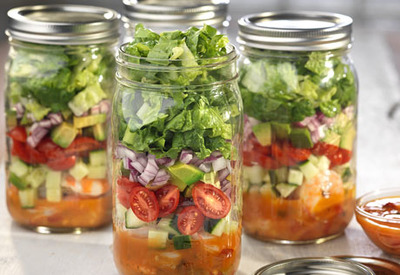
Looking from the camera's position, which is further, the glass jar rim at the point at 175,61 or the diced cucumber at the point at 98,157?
the diced cucumber at the point at 98,157

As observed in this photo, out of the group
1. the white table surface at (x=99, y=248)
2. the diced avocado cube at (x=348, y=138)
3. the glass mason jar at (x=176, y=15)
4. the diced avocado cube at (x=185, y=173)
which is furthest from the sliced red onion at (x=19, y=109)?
the diced avocado cube at (x=348, y=138)

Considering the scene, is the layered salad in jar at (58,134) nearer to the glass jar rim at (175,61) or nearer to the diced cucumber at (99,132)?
the diced cucumber at (99,132)

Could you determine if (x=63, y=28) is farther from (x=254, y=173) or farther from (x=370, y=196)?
(x=370, y=196)

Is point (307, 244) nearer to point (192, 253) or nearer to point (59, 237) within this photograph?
point (192, 253)

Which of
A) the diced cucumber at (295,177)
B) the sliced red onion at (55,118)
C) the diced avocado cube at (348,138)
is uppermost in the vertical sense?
the sliced red onion at (55,118)

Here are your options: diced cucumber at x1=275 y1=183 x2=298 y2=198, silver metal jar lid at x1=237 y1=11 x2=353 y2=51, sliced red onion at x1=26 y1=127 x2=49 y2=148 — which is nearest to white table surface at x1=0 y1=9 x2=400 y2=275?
diced cucumber at x1=275 y1=183 x2=298 y2=198

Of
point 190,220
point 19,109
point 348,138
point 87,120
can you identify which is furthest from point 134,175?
point 348,138
